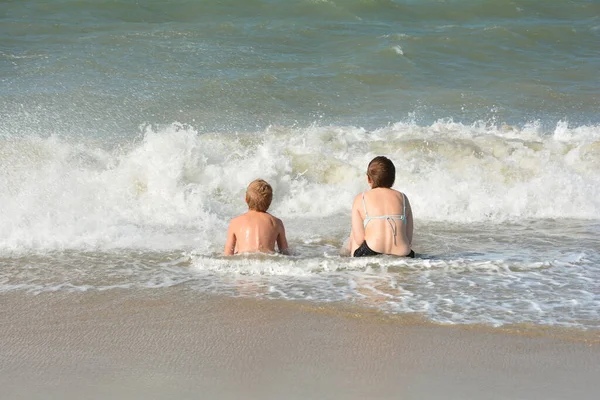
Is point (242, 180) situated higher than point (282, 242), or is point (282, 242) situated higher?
point (242, 180)

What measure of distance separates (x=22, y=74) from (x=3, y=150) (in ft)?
12.6

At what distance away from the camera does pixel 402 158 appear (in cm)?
1016

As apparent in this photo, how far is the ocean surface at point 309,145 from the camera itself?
229 inches

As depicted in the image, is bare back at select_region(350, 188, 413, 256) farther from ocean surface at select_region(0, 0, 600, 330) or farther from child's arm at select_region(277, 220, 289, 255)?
child's arm at select_region(277, 220, 289, 255)

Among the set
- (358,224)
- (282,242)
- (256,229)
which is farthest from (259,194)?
(358,224)

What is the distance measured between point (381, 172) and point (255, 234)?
3.35ft

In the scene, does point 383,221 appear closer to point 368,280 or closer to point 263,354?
point 368,280

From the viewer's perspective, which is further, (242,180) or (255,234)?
(242,180)

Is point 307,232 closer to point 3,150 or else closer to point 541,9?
point 3,150

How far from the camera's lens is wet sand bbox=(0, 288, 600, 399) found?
382cm

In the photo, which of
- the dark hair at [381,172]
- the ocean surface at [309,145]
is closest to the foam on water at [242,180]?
the ocean surface at [309,145]

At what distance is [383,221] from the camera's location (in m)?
6.10

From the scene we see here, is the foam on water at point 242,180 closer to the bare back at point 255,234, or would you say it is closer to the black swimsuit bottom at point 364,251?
the bare back at point 255,234

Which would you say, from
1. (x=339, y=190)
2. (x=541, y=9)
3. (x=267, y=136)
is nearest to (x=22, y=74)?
(x=267, y=136)
